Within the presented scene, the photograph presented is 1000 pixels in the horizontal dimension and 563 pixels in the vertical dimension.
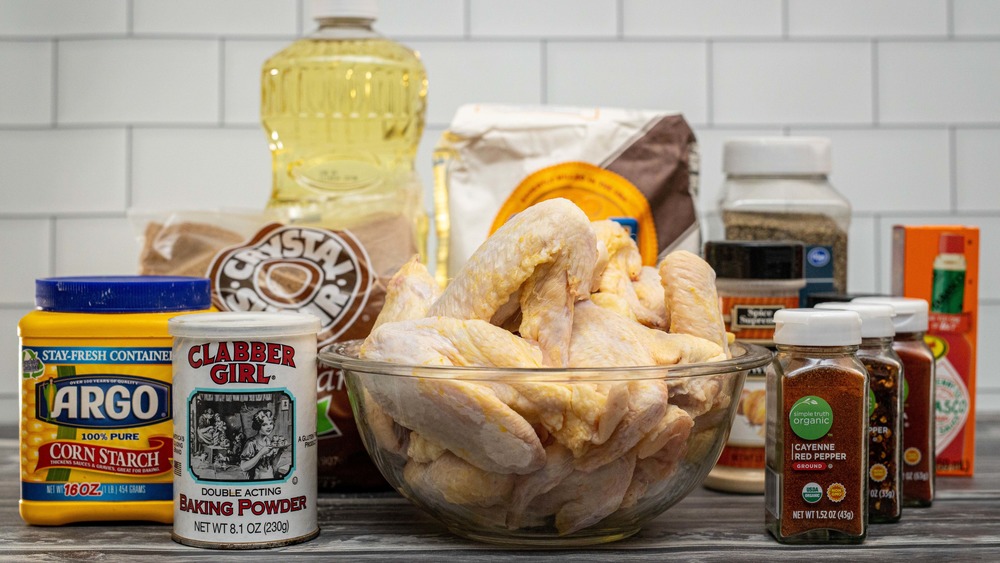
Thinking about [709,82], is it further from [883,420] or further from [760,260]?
[883,420]

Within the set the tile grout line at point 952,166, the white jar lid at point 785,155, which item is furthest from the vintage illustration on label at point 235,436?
the tile grout line at point 952,166

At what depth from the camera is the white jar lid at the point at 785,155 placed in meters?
1.07

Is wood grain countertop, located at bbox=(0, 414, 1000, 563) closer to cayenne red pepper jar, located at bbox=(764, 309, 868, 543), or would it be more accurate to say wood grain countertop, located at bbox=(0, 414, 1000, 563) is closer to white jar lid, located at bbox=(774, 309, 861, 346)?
cayenne red pepper jar, located at bbox=(764, 309, 868, 543)

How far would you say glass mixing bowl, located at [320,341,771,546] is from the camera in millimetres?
675

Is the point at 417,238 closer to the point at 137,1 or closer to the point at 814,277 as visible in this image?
the point at 814,277

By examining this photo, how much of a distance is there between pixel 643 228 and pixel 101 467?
22.9 inches

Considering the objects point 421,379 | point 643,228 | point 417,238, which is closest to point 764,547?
point 421,379

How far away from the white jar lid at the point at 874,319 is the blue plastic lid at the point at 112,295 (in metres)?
0.53

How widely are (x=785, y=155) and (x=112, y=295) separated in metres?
0.68

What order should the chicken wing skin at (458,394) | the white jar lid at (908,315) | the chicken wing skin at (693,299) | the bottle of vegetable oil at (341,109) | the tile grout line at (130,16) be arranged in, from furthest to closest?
1. the tile grout line at (130,16)
2. the bottle of vegetable oil at (341,109)
3. the white jar lid at (908,315)
4. the chicken wing skin at (693,299)
5. the chicken wing skin at (458,394)

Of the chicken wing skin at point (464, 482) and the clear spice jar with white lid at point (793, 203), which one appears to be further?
the clear spice jar with white lid at point (793, 203)

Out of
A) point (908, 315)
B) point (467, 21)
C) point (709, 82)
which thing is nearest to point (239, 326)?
point (908, 315)

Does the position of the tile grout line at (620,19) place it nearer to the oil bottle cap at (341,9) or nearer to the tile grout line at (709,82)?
the tile grout line at (709,82)

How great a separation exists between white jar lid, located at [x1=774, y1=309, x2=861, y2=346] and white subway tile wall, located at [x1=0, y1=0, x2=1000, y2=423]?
71cm
